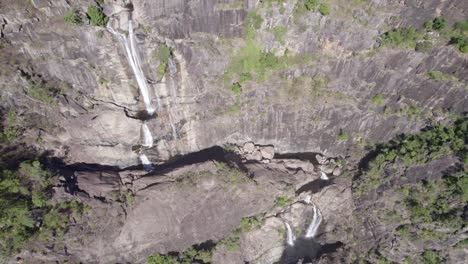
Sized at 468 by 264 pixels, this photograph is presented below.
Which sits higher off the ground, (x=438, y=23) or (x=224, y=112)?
(x=438, y=23)

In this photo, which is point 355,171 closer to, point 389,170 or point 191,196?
point 389,170

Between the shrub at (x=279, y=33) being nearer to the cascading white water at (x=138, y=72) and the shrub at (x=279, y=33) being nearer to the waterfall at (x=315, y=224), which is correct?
the cascading white water at (x=138, y=72)

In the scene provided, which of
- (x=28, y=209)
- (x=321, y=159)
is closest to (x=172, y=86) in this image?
(x=28, y=209)

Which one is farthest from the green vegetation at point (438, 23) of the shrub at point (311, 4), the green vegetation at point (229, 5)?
the green vegetation at point (229, 5)

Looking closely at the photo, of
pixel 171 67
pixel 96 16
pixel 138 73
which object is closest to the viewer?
pixel 96 16

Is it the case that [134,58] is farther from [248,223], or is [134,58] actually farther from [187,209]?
[248,223]

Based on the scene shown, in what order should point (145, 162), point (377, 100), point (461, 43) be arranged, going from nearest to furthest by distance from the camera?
1. point (461, 43)
2. point (377, 100)
3. point (145, 162)

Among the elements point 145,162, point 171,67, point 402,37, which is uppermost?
point 402,37

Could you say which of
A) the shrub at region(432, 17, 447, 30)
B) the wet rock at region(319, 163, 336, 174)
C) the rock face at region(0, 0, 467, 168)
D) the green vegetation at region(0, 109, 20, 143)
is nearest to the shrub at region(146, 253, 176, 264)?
the rock face at region(0, 0, 467, 168)

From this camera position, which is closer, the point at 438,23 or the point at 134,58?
the point at 438,23
